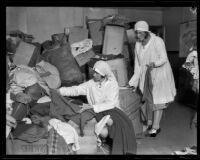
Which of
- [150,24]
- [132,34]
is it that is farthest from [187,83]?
[132,34]

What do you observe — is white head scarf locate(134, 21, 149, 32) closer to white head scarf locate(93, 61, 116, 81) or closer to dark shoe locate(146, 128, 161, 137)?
white head scarf locate(93, 61, 116, 81)

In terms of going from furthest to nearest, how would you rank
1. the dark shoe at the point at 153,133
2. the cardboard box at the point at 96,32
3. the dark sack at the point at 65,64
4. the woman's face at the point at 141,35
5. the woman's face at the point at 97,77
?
the cardboard box at the point at 96,32 → the dark sack at the point at 65,64 → the dark shoe at the point at 153,133 → the woman's face at the point at 141,35 → the woman's face at the point at 97,77

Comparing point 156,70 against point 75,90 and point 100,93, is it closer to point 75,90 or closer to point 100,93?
point 100,93

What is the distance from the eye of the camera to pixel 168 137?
2299mm

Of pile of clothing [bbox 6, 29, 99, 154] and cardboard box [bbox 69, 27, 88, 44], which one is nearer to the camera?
pile of clothing [bbox 6, 29, 99, 154]

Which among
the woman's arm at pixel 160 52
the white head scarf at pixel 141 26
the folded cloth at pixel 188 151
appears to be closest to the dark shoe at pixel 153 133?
the folded cloth at pixel 188 151

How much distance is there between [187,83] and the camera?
7.52 feet

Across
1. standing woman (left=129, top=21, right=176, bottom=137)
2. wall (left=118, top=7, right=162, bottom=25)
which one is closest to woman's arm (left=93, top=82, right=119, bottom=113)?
standing woman (left=129, top=21, right=176, bottom=137)

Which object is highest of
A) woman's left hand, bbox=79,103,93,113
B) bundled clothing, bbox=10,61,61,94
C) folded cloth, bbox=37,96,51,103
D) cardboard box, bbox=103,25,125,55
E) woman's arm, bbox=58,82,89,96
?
cardboard box, bbox=103,25,125,55

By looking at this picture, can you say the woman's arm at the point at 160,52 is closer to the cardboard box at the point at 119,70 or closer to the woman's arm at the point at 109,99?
the cardboard box at the point at 119,70

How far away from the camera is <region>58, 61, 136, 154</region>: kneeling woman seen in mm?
2033

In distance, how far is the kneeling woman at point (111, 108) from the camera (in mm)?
2033

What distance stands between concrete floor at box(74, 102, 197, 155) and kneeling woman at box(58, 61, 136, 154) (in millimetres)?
116
